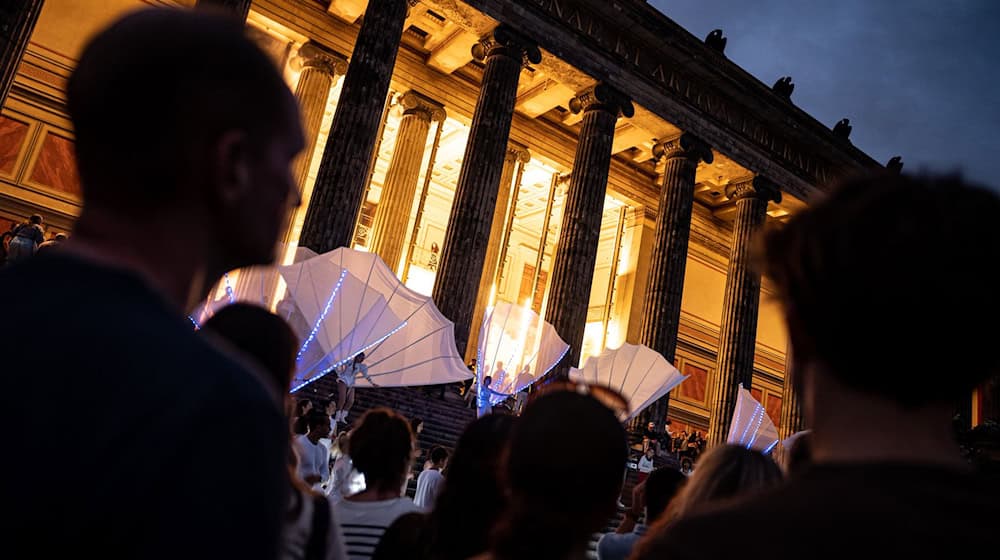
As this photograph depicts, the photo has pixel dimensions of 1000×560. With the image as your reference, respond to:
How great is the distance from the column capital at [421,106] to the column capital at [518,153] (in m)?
2.52

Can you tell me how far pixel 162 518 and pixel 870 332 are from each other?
32.7 inches

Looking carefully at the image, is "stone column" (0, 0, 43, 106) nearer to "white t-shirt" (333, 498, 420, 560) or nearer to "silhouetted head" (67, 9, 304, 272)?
"white t-shirt" (333, 498, 420, 560)

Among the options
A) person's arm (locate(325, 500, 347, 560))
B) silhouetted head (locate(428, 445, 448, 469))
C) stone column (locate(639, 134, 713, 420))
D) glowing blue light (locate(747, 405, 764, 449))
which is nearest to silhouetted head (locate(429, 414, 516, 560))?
person's arm (locate(325, 500, 347, 560))

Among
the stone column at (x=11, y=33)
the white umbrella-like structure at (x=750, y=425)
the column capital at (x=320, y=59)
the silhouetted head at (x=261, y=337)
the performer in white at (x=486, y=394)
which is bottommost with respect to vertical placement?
the silhouetted head at (x=261, y=337)

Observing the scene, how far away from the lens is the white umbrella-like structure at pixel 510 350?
486 inches

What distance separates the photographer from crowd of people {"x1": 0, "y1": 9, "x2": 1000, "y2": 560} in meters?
0.66

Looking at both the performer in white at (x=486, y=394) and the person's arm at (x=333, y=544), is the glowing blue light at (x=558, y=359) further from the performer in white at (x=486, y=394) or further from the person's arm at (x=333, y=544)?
the person's arm at (x=333, y=544)

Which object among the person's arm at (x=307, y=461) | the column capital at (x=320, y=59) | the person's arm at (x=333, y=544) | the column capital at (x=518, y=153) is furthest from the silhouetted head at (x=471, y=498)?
the column capital at (x=518, y=153)

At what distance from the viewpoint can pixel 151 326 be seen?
73 centimetres

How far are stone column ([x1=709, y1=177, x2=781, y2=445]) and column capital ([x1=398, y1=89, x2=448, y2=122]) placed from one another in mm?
9428

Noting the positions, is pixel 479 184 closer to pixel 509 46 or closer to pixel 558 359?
pixel 509 46

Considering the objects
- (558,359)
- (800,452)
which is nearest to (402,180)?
(558,359)

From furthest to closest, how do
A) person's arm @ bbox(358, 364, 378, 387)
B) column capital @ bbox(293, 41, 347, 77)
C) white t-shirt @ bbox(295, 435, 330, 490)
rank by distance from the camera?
1. column capital @ bbox(293, 41, 347, 77)
2. person's arm @ bbox(358, 364, 378, 387)
3. white t-shirt @ bbox(295, 435, 330, 490)

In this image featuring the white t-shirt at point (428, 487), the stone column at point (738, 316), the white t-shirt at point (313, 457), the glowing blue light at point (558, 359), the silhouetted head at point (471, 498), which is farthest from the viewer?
the stone column at point (738, 316)
